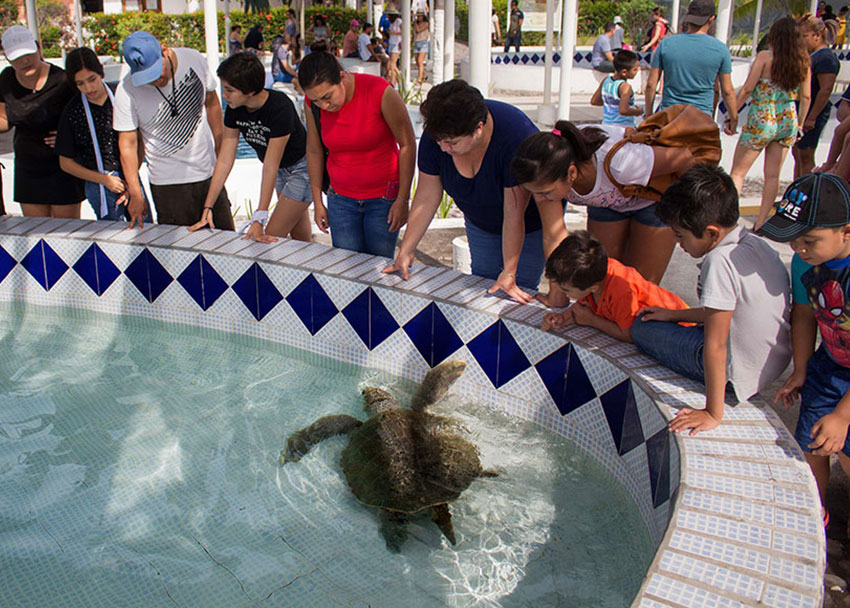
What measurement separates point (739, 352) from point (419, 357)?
1599mm

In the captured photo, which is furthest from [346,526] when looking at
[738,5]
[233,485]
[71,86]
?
[738,5]

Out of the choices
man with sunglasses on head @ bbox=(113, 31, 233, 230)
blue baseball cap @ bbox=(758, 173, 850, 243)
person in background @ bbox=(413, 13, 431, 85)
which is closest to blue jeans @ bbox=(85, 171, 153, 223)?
man with sunglasses on head @ bbox=(113, 31, 233, 230)

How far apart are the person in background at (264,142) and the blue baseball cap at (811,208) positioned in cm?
258

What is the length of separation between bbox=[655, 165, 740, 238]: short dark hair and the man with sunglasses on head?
2757 millimetres

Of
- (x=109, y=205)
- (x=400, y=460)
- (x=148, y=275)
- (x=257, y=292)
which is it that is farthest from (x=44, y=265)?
(x=400, y=460)

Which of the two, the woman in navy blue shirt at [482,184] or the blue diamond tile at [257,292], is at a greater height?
the woman in navy blue shirt at [482,184]

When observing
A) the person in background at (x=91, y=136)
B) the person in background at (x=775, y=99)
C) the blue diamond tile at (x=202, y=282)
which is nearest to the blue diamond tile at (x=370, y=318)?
the blue diamond tile at (x=202, y=282)

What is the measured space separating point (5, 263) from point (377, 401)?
2.74 metres

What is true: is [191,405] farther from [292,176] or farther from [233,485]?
[292,176]

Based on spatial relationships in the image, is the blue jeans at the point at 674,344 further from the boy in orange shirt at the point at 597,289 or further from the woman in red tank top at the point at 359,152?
the woman in red tank top at the point at 359,152

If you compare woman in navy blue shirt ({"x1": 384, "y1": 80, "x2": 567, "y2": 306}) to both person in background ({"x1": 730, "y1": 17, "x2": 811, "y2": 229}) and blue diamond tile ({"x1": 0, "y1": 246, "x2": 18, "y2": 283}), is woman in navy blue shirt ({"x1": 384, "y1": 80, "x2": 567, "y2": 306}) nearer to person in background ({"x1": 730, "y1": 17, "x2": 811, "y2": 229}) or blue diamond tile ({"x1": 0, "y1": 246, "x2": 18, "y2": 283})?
blue diamond tile ({"x1": 0, "y1": 246, "x2": 18, "y2": 283})

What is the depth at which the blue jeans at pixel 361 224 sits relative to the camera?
3.97 meters

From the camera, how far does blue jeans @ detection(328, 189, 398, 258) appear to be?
3975 mm

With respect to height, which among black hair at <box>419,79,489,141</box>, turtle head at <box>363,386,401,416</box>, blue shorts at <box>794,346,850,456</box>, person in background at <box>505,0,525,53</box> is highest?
person in background at <box>505,0,525,53</box>
